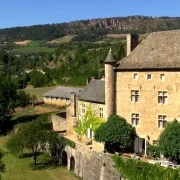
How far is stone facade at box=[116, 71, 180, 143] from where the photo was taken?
126ft

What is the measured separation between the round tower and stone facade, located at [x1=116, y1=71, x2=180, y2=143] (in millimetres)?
537

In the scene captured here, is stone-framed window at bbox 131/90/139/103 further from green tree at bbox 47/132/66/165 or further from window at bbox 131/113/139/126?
green tree at bbox 47/132/66/165

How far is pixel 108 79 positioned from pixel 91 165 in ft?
33.7

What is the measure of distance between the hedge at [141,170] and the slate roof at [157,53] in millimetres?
10857

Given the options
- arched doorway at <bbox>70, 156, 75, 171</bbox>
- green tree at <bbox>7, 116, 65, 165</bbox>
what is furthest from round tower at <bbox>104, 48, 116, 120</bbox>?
green tree at <bbox>7, 116, 65, 165</bbox>

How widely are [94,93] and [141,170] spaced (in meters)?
16.9

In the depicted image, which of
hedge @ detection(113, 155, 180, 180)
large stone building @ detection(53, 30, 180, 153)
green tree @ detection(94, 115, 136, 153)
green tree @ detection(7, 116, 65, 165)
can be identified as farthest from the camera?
green tree @ detection(7, 116, 65, 165)

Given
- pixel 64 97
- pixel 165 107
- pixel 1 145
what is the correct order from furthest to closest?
pixel 64 97 → pixel 1 145 → pixel 165 107

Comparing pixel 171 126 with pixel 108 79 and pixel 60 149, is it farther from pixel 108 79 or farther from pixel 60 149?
pixel 60 149

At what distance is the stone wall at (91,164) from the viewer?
37.8 m

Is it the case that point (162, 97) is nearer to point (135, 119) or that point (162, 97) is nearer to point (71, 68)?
point (135, 119)

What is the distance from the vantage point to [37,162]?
50.7 meters

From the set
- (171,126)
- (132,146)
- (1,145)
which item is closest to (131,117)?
(132,146)

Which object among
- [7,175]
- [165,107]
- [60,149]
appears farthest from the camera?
[60,149]
